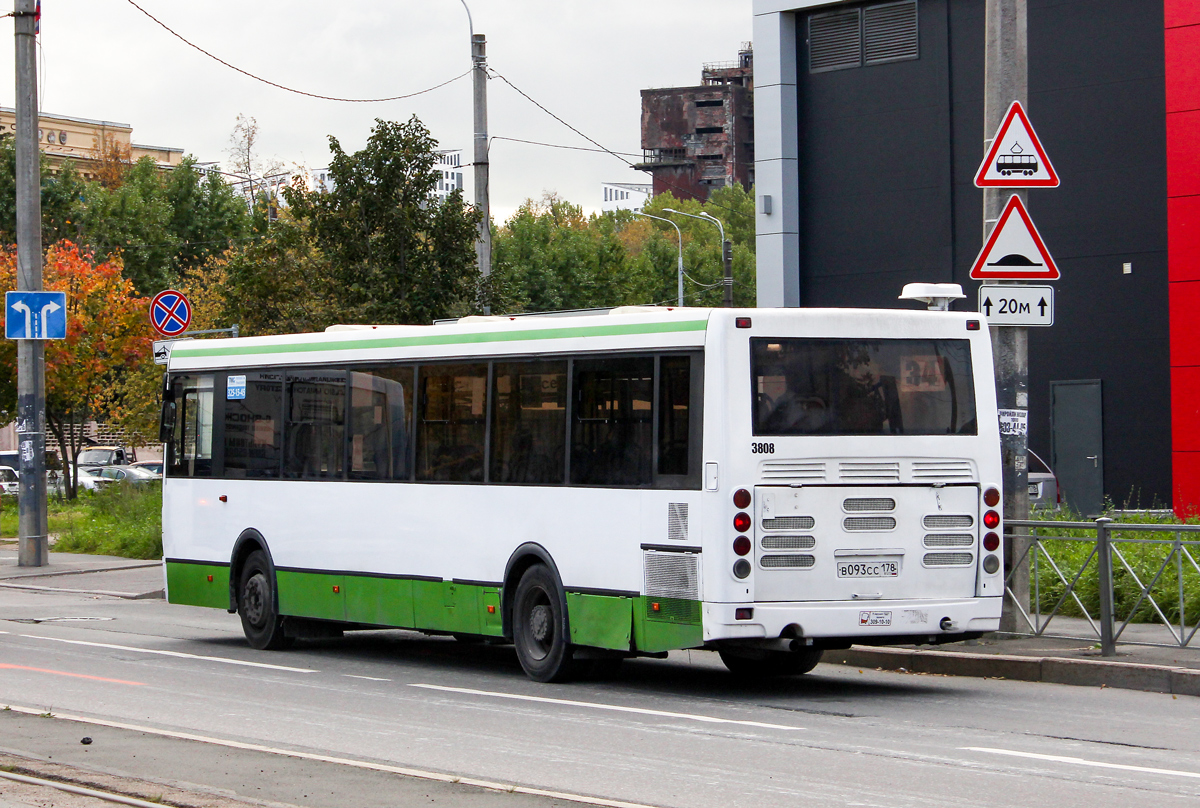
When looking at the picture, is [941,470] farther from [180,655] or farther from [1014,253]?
[180,655]

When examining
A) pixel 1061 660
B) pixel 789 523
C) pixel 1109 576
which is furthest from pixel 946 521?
pixel 1109 576

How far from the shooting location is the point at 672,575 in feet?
36.8

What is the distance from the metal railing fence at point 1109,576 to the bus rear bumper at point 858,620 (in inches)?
57.7

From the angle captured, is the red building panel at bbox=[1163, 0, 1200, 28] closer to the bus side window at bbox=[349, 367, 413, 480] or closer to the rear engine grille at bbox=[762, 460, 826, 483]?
the bus side window at bbox=[349, 367, 413, 480]

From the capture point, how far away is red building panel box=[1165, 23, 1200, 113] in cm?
2291

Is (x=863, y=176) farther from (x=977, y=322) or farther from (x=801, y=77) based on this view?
(x=977, y=322)

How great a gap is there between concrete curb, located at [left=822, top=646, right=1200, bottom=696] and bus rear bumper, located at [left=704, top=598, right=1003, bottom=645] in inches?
37.5

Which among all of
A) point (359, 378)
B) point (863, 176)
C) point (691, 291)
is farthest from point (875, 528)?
point (691, 291)

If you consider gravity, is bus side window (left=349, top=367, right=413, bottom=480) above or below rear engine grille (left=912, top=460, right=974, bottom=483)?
above

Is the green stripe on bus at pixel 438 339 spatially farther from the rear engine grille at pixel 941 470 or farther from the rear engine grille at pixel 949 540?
the rear engine grille at pixel 949 540

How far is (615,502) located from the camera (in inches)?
462

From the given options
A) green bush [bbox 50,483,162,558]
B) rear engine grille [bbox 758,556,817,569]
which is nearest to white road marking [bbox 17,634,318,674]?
rear engine grille [bbox 758,556,817,569]

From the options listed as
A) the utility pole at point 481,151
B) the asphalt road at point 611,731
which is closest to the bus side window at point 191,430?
the asphalt road at point 611,731

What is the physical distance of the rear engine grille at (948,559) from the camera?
11.4 m
